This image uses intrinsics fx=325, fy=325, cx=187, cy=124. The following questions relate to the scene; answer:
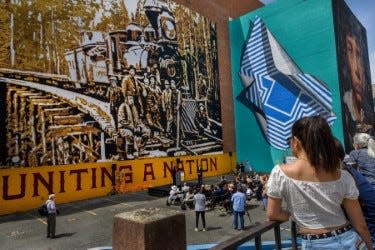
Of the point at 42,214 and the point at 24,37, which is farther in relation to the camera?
the point at 24,37

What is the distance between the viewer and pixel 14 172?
18.1m

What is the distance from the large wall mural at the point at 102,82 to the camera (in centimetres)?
1883

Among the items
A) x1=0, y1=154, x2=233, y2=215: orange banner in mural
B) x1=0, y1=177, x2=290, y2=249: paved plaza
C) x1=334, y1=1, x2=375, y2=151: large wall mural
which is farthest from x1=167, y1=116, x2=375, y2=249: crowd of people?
x1=334, y1=1, x2=375, y2=151: large wall mural

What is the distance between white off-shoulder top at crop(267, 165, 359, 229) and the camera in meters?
2.40

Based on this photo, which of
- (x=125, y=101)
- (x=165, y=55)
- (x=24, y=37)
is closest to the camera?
(x=24, y=37)

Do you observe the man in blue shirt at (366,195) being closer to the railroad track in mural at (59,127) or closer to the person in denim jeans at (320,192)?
the person in denim jeans at (320,192)

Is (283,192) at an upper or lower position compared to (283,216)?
upper

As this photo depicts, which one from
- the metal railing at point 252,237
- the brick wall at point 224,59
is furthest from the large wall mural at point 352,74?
the metal railing at point 252,237

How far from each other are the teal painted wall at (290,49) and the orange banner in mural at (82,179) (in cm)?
666

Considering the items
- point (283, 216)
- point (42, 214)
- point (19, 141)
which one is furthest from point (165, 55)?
point (283, 216)

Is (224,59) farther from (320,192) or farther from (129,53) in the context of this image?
(320,192)

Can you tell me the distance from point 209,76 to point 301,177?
2895 cm

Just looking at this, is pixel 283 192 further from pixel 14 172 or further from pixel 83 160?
pixel 83 160

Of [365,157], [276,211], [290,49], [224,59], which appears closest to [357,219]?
[276,211]
